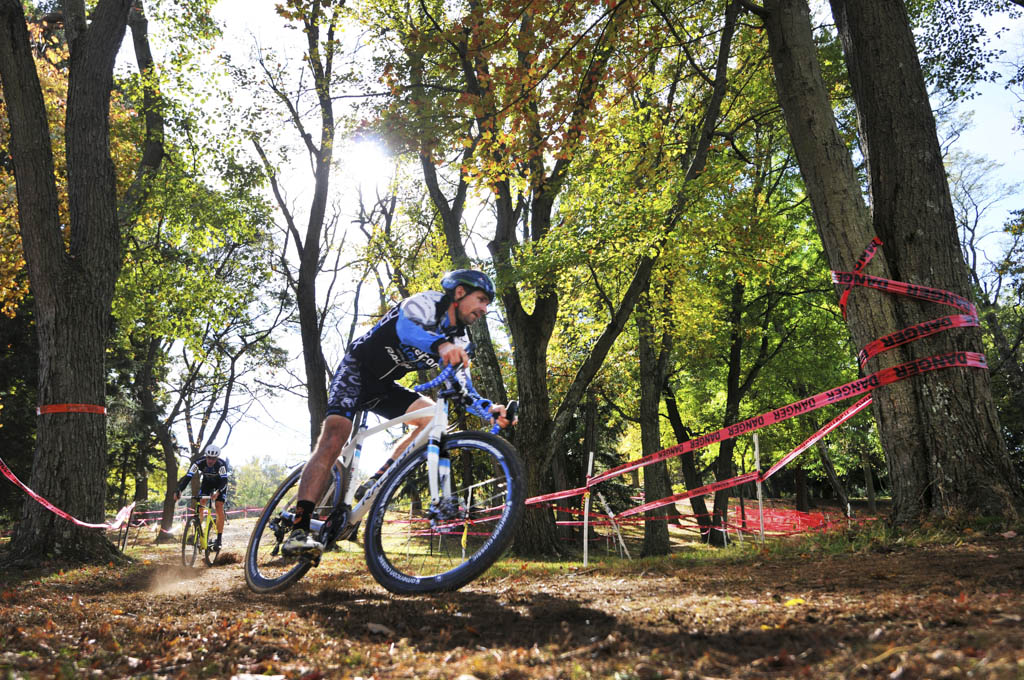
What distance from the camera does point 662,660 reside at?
2.22 metres

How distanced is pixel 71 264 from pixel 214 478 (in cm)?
488

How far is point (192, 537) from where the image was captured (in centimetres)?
1251

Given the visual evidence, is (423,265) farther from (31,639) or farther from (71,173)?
(31,639)

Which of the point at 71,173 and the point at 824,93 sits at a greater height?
the point at 71,173

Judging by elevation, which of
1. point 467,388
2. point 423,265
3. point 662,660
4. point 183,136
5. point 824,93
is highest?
point 183,136

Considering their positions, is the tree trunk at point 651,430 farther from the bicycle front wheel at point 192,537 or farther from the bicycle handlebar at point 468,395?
the bicycle handlebar at point 468,395

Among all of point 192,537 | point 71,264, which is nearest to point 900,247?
point 71,264

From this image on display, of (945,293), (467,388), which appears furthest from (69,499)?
(945,293)

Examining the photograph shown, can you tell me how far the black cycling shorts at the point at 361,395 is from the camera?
15.7ft

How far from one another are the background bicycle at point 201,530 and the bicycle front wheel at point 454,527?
8813 mm

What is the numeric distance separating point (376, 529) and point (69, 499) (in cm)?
619

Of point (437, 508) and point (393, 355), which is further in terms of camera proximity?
point (393, 355)

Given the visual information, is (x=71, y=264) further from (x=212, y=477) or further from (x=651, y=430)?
(x=651, y=430)

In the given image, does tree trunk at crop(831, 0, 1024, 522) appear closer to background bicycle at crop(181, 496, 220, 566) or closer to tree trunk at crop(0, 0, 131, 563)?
tree trunk at crop(0, 0, 131, 563)
